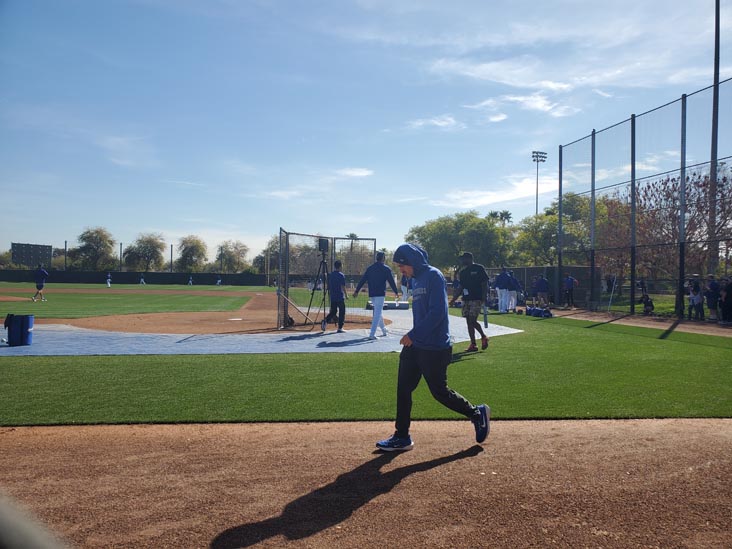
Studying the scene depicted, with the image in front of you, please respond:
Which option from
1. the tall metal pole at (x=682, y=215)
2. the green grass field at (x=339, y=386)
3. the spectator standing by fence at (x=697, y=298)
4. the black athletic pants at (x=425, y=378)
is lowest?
the green grass field at (x=339, y=386)

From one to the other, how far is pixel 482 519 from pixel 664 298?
2476 cm

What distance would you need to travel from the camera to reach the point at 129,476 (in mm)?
4719

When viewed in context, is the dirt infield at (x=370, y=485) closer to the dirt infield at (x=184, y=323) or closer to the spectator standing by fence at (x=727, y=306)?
the dirt infield at (x=184, y=323)

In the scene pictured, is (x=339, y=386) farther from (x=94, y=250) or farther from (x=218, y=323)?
(x=94, y=250)

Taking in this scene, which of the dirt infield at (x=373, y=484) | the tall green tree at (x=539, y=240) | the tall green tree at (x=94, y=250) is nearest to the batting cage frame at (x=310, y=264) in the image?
the dirt infield at (x=373, y=484)

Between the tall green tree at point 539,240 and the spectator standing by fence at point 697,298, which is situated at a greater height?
the tall green tree at point 539,240

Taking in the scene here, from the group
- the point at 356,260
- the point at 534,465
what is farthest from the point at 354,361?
the point at 356,260

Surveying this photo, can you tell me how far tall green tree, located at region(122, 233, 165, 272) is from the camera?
90500mm

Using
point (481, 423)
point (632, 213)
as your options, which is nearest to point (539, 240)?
point (632, 213)

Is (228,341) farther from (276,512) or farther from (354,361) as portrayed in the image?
(276,512)

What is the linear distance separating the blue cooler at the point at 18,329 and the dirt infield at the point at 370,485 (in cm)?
751

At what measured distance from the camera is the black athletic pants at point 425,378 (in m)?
5.43

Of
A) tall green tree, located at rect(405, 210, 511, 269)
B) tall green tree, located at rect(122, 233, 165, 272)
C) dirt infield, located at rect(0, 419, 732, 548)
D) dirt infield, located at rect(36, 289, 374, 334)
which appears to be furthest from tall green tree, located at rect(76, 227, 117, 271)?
dirt infield, located at rect(0, 419, 732, 548)

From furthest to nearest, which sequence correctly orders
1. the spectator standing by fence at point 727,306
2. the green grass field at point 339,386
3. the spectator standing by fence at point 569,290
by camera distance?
the spectator standing by fence at point 569,290, the spectator standing by fence at point 727,306, the green grass field at point 339,386
